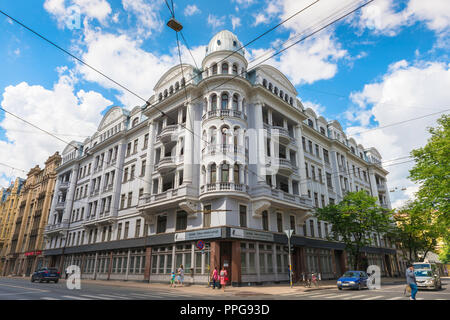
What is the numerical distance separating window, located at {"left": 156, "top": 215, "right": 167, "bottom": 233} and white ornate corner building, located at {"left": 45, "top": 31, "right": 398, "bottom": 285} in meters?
0.11

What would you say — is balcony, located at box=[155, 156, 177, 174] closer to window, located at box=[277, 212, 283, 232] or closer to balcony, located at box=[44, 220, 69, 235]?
window, located at box=[277, 212, 283, 232]

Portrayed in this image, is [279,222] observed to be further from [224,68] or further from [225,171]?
[224,68]

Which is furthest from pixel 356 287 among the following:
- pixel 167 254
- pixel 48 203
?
pixel 48 203

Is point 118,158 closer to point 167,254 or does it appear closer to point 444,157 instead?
point 167,254

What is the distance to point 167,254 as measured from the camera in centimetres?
2770

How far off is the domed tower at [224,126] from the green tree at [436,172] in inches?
562

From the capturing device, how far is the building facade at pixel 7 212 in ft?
210

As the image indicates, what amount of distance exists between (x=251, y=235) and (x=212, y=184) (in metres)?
5.69

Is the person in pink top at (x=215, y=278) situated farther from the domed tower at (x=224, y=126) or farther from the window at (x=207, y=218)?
the domed tower at (x=224, y=126)

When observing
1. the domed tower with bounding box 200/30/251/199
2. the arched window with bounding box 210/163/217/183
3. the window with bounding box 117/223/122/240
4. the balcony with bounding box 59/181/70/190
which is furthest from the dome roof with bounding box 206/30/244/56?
the balcony with bounding box 59/181/70/190

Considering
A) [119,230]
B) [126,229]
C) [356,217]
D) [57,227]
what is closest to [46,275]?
[119,230]

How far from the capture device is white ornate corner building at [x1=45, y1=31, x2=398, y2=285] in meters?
25.4

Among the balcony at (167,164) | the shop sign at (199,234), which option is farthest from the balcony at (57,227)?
the shop sign at (199,234)
